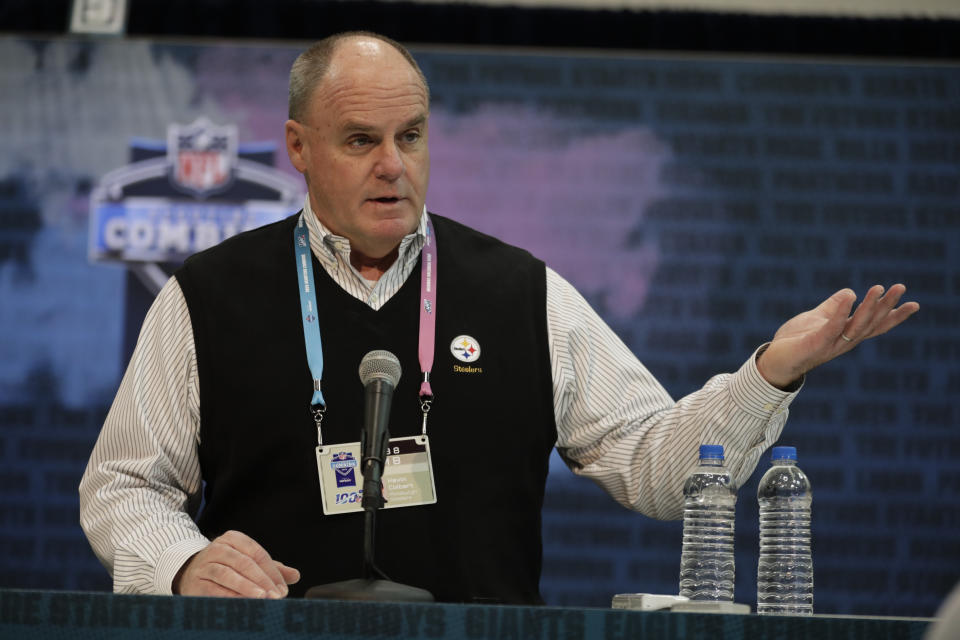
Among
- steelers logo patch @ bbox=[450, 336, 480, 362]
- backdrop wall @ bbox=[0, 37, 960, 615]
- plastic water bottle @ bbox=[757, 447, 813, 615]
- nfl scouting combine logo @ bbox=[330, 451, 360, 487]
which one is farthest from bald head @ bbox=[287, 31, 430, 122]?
backdrop wall @ bbox=[0, 37, 960, 615]

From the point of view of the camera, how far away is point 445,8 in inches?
170

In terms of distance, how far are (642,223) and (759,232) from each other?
0.43m

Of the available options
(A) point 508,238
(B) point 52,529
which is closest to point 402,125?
(A) point 508,238

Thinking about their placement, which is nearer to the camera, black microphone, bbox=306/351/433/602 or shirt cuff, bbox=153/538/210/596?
black microphone, bbox=306/351/433/602

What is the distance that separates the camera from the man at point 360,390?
2104 millimetres

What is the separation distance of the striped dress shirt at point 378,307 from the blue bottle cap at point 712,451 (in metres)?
0.15

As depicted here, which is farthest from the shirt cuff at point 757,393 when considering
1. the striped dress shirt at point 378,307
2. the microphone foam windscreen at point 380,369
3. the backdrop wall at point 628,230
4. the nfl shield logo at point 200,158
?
the nfl shield logo at point 200,158

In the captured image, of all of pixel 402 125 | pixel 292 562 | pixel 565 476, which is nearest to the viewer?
pixel 292 562

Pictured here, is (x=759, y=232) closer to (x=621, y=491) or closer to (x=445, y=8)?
(x=445, y=8)

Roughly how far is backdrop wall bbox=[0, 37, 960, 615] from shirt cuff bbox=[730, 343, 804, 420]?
2.08 metres

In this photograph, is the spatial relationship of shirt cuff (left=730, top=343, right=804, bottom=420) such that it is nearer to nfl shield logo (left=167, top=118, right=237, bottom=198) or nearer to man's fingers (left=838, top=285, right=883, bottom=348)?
man's fingers (left=838, top=285, right=883, bottom=348)

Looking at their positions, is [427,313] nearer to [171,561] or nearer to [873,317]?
[171,561]

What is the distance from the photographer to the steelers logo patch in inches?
89.7

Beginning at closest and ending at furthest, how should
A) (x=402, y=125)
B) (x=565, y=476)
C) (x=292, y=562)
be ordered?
(x=292, y=562) → (x=402, y=125) → (x=565, y=476)
